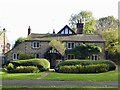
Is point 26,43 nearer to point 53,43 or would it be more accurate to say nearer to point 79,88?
point 53,43

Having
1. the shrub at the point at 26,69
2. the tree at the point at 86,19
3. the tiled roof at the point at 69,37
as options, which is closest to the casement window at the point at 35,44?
the tiled roof at the point at 69,37

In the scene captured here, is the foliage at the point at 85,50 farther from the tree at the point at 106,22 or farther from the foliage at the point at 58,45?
the tree at the point at 106,22

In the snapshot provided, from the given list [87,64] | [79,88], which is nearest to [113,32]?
[87,64]

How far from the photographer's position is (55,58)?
6600cm

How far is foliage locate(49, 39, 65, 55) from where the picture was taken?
215 feet

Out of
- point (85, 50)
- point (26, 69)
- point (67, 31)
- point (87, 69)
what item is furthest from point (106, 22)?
point (26, 69)

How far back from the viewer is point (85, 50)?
2562 inches

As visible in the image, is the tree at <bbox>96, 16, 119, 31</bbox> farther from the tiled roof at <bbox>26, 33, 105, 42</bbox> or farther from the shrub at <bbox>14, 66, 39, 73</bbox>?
the shrub at <bbox>14, 66, 39, 73</bbox>

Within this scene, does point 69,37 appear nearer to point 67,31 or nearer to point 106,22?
point 67,31

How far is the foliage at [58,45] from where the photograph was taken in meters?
65.6

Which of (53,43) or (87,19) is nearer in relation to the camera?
(53,43)

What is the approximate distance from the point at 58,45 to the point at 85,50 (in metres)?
5.39

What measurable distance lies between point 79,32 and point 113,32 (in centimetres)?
756

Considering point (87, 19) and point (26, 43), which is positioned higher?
point (87, 19)
